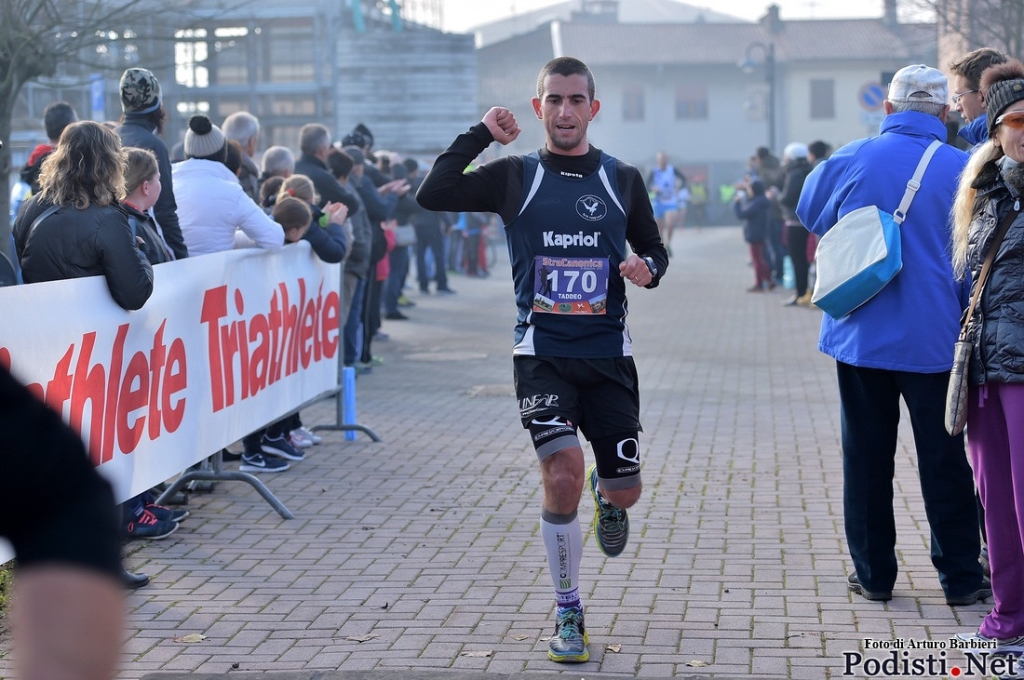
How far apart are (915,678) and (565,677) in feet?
3.64

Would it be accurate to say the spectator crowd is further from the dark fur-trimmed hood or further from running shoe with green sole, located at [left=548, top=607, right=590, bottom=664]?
the dark fur-trimmed hood

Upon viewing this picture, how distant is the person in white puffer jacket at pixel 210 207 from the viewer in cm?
800

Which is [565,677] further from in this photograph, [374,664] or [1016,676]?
[1016,676]

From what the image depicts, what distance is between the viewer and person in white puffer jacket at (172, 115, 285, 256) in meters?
8.00

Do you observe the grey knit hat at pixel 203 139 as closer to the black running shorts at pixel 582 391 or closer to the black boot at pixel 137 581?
the black boot at pixel 137 581

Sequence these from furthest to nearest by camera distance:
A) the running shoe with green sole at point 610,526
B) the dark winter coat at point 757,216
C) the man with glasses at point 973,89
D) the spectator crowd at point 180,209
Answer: the dark winter coat at point 757,216, the spectator crowd at point 180,209, the man with glasses at point 973,89, the running shoe with green sole at point 610,526

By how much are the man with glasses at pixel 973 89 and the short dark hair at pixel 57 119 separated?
6.17 metres

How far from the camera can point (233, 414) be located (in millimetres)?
7121

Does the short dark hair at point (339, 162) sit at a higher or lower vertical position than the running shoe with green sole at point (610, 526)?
higher

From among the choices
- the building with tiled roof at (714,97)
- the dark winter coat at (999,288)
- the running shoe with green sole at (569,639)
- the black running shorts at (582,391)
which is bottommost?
the running shoe with green sole at (569,639)

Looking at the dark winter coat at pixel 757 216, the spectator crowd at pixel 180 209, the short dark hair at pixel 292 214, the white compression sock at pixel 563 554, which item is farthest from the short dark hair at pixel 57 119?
the dark winter coat at pixel 757 216

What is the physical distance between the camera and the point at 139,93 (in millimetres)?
7875

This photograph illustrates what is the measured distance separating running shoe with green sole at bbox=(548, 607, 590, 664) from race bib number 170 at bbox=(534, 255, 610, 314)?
1.02m

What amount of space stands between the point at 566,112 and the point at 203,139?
4.16 m
